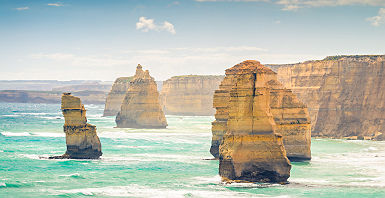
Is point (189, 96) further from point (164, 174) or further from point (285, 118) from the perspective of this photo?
point (164, 174)

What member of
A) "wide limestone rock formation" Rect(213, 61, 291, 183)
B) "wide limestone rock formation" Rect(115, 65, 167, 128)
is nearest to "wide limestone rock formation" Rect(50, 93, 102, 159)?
"wide limestone rock formation" Rect(213, 61, 291, 183)

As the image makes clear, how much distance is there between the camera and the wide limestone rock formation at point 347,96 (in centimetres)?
7381

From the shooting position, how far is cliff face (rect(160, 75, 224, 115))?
158 metres

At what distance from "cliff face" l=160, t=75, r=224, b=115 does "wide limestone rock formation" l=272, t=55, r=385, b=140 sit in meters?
74.6

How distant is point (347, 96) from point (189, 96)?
8307 centimetres

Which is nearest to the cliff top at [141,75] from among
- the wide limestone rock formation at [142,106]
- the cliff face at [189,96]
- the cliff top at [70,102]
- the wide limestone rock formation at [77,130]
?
the wide limestone rock formation at [142,106]

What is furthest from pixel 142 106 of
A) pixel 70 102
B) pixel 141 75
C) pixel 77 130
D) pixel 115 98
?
pixel 77 130

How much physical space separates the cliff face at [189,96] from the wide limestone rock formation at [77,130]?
11210 cm

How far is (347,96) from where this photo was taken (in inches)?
3049

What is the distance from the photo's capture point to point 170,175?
1494 inches

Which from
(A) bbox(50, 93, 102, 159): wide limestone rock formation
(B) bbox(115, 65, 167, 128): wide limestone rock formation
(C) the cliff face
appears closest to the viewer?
(A) bbox(50, 93, 102, 159): wide limestone rock formation

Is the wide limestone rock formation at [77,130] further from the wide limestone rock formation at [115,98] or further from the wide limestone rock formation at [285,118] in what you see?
the wide limestone rock formation at [115,98]

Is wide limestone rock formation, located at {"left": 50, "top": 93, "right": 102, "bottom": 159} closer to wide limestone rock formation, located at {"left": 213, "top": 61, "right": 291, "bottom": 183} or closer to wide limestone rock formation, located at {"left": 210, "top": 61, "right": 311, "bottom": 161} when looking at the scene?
wide limestone rock formation, located at {"left": 210, "top": 61, "right": 311, "bottom": 161}

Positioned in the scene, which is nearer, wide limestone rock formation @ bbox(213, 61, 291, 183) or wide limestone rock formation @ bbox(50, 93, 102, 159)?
wide limestone rock formation @ bbox(213, 61, 291, 183)
